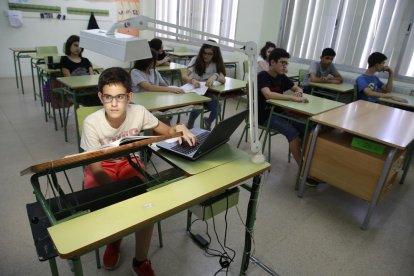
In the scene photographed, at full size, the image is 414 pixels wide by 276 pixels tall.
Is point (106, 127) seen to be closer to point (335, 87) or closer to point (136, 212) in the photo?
point (136, 212)

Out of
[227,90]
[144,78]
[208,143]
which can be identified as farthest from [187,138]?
[227,90]

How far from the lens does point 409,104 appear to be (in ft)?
10.1

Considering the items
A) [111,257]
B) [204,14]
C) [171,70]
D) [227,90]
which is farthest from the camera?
[204,14]

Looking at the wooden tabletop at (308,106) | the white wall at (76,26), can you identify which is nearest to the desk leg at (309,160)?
the wooden tabletop at (308,106)

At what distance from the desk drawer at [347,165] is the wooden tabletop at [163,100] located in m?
1.11

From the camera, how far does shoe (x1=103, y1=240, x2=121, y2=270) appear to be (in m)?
1.58

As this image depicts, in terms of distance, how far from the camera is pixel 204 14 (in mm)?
5734

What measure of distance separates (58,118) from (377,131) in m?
3.55

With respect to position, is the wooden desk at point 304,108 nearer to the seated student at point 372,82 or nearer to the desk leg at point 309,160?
the desk leg at point 309,160

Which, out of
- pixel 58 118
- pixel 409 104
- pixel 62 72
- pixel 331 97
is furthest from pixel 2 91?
pixel 409 104

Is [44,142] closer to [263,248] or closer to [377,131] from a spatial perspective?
[263,248]

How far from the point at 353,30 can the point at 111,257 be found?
420 centimetres

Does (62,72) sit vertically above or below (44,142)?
above

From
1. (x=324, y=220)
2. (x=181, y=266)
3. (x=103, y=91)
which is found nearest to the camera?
(x=103, y=91)
